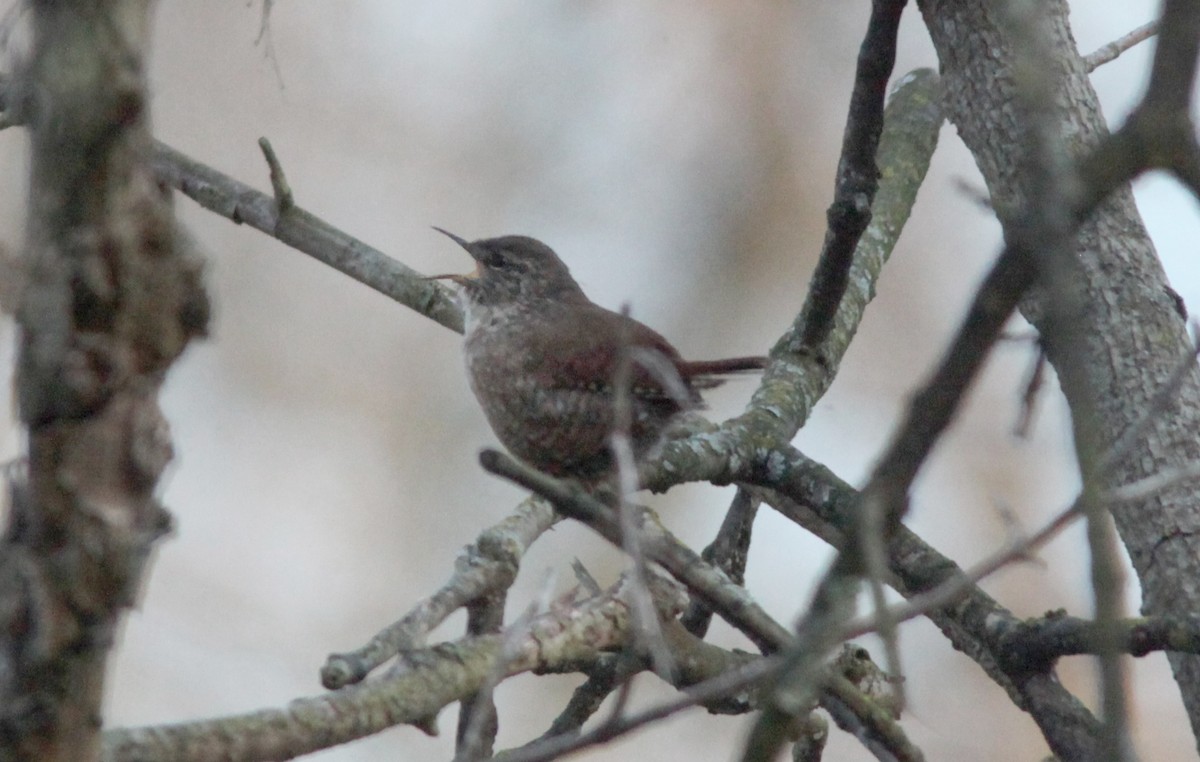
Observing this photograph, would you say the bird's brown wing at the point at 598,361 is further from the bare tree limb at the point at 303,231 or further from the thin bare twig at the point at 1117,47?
the thin bare twig at the point at 1117,47

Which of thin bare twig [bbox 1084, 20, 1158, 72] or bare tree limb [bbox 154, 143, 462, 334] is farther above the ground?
thin bare twig [bbox 1084, 20, 1158, 72]

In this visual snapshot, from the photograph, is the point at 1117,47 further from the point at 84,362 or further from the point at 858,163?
the point at 84,362

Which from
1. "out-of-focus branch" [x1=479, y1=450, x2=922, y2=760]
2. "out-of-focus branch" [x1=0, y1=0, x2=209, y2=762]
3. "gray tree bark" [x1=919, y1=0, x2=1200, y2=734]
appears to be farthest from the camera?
"gray tree bark" [x1=919, y1=0, x2=1200, y2=734]

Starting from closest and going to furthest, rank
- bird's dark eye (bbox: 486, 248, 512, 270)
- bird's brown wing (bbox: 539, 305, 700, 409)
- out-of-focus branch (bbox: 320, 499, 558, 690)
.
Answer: out-of-focus branch (bbox: 320, 499, 558, 690)
bird's brown wing (bbox: 539, 305, 700, 409)
bird's dark eye (bbox: 486, 248, 512, 270)

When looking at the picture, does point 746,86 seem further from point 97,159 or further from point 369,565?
point 97,159

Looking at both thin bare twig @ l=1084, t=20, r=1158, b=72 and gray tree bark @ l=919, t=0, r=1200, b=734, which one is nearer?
gray tree bark @ l=919, t=0, r=1200, b=734

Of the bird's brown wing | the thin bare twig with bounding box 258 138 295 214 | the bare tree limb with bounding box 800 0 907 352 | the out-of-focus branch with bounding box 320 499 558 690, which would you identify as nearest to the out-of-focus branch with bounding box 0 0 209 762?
the out-of-focus branch with bounding box 320 499 558 690

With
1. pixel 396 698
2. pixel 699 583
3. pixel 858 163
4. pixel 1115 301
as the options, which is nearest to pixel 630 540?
pixel 699 583

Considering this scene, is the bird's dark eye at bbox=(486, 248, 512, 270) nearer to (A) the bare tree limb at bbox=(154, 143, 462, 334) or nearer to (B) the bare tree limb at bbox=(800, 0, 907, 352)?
(A) the bare tree limb at bbox=(154, 143, 462, 334)
